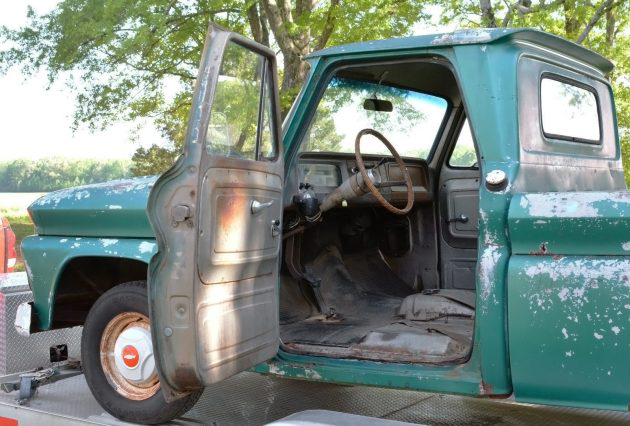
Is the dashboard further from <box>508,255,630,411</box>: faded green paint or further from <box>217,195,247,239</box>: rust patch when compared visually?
<box>508,255,630,411</box>: faded green paint

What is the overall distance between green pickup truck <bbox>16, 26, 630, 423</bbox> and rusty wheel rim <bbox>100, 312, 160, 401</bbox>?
1cm

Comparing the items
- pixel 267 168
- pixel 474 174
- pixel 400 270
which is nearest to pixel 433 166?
pixel 474 174

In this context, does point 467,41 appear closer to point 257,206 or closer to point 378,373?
Answer: point 257,206

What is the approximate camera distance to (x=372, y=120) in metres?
4.55

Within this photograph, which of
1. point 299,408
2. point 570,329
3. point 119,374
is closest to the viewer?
point 570,329

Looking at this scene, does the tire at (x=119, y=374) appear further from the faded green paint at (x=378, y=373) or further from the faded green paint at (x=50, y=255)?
the faded green paint at (x=378, y=373)

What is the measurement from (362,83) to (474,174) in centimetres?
98

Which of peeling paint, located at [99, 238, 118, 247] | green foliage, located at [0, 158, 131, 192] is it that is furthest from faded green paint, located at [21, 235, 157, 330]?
green foliage, located at [0, 158, 131, 192]

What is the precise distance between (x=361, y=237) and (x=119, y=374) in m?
1.89

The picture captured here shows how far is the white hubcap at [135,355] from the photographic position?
356 cm

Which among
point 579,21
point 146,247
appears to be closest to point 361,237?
point 146,247

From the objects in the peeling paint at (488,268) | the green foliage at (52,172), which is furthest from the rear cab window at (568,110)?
the green foliage at (52,172)

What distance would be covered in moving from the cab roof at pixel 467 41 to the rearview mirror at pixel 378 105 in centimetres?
66

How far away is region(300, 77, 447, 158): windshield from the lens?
4.25 meters
